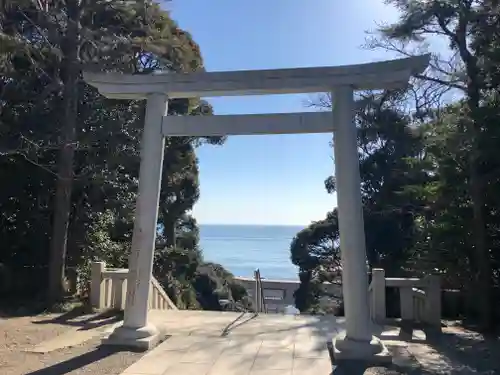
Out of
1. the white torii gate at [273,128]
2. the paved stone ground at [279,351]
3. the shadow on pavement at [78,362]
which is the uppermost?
the white torii gate at [273,128]

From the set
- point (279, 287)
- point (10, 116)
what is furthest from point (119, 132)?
point (279, 287)

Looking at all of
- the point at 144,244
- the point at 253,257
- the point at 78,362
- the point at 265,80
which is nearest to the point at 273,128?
the point at 265,80

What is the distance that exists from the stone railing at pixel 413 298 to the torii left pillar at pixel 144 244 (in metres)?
3.26

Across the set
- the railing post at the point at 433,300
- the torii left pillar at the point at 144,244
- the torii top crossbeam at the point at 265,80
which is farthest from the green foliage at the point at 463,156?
the torii left pillar at the point at 144,244

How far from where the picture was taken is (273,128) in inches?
204

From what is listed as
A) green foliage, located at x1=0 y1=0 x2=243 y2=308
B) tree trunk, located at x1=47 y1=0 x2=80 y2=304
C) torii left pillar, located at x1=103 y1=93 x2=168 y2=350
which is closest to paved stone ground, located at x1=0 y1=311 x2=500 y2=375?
torii left pillar, located at x1=103 y1=93 x2=168 y2=350

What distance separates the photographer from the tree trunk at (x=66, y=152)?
26.5 feet

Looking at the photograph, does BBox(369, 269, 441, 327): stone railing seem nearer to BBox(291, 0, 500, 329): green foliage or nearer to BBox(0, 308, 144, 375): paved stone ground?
BBox(291, 0, 500, 329): green foliage

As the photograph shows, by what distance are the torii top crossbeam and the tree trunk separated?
3003 mm

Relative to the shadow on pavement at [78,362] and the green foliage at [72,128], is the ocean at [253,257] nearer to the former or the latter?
the green foliage at [72,128]

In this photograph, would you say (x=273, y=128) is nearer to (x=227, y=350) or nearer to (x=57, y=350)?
(x=227, y=350)

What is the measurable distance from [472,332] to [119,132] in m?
6.93

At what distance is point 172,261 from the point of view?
40.4 feet

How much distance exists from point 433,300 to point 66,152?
6.44m
